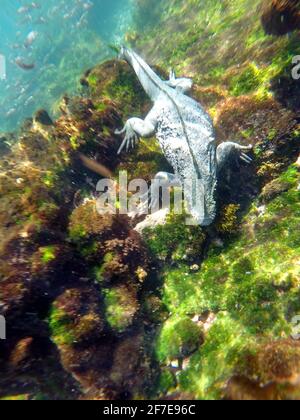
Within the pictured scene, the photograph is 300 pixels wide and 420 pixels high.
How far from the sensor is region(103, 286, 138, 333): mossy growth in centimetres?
519

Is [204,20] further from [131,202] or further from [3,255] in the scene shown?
[3,255]

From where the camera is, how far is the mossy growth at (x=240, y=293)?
14.2 feet

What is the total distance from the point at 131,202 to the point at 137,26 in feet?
59.0

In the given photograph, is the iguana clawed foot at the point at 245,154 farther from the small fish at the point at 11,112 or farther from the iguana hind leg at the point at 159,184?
the small fish at the point at 11,112

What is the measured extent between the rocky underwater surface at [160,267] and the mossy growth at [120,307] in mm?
18

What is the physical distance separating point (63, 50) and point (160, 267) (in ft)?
88.3

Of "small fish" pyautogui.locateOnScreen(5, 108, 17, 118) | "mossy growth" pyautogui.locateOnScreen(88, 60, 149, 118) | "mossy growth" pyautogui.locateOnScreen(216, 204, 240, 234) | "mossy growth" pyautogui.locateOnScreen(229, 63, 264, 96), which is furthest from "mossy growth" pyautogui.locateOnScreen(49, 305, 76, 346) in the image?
"small fish" pyautogui.locateOnScreen(5, 108, 17, 118)

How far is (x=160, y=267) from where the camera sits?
239 inches

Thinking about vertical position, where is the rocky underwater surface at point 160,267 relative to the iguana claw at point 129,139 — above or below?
below

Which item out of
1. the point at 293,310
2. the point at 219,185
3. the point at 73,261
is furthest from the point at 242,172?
the point at 73,261

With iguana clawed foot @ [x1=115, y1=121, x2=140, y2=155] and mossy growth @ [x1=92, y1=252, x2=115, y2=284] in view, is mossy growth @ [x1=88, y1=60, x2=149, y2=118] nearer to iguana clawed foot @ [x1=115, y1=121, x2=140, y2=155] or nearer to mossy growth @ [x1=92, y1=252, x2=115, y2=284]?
iguana clawed foot @ [x1=115, y1=121, x2=140, y2=155]

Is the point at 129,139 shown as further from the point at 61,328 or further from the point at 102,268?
the point at 61,328

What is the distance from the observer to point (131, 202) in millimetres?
6680

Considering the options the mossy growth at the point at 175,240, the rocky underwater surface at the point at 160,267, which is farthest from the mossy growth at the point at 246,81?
the mossy growth at the point at 175,240
